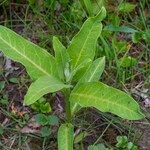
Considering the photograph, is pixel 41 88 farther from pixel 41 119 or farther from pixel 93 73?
pixel 41 119

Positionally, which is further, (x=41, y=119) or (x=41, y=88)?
(x=41, y=119)

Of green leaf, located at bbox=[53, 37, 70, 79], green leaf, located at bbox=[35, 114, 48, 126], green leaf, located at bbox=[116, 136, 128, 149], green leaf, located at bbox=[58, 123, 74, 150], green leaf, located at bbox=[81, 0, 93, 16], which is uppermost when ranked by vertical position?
green leaf, located at bbox=[53, 37, 70, 79]

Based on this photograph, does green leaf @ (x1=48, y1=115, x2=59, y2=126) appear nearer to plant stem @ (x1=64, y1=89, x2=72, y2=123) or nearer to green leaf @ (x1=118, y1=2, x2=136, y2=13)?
plant stem @ (x1=64, y1=89, x2=72, y2=123)

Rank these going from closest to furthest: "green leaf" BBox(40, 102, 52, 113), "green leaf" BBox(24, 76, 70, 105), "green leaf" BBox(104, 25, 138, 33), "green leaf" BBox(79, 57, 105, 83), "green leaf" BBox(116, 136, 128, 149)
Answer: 1. "green leaf" BBox(24, 76, 70, 105)
2. "green leaf" BBox(79, 57, 105, 83)
3. "green leaf" BBox(116, 136, 128, 149)
4. "green leaf" BBox(40, 102, 52, 113)
5. "green leaf" BBox(104, 25, 138, 33)

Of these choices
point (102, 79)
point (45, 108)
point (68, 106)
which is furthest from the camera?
point (102, 79)

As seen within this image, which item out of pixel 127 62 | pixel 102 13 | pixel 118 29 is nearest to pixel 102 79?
pixel 127 62

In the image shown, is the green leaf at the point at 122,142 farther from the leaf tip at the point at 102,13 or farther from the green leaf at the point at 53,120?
the leaf tip at the point at 102,13

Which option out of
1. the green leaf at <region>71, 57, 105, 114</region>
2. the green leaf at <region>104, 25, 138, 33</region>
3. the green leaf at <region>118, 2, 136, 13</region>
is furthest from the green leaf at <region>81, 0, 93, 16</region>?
the green leaf at <region>71, 57, 105, 114</region>
